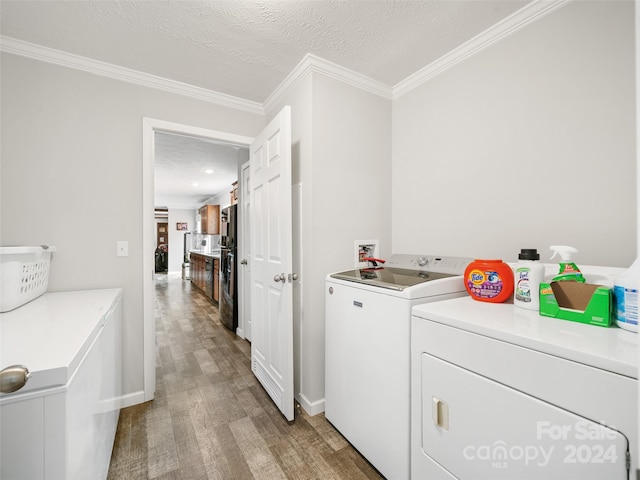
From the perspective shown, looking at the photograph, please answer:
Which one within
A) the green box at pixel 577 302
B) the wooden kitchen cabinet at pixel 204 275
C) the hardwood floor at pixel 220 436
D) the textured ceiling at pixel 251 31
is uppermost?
the textured ceiling at pixel 251 31

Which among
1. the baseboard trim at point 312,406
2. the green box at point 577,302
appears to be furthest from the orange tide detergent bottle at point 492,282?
the baseboard trim at point 312,406

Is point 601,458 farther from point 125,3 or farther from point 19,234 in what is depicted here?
point 19,234

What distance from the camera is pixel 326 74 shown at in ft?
6.27

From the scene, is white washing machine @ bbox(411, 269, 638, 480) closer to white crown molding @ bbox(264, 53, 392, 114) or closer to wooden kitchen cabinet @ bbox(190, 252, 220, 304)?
white crown molding @ bbox(264, 53, 392, 114)

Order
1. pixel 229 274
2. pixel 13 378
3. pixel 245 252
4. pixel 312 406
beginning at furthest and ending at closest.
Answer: pixel 229 274 → pixel 245 252 → pixel 312 406 → pixel 13 378

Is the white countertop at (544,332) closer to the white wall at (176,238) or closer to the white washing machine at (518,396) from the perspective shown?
the white washing machine at (518,396)

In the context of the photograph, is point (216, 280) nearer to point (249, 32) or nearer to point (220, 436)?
point (220, 436)

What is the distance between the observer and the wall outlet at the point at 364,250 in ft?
6.70

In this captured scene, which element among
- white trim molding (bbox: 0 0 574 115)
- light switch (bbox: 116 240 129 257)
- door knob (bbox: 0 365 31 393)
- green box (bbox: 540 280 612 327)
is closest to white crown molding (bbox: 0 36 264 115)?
white trim molding (bbox: 0 0 574 115)

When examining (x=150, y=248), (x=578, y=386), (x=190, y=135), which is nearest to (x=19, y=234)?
(x=150, y=248)

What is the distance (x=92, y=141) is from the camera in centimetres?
189

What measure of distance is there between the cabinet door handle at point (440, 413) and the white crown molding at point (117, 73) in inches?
98.2

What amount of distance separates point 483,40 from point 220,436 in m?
2.81

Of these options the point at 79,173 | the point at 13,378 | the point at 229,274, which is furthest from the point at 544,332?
the point at 229,274
